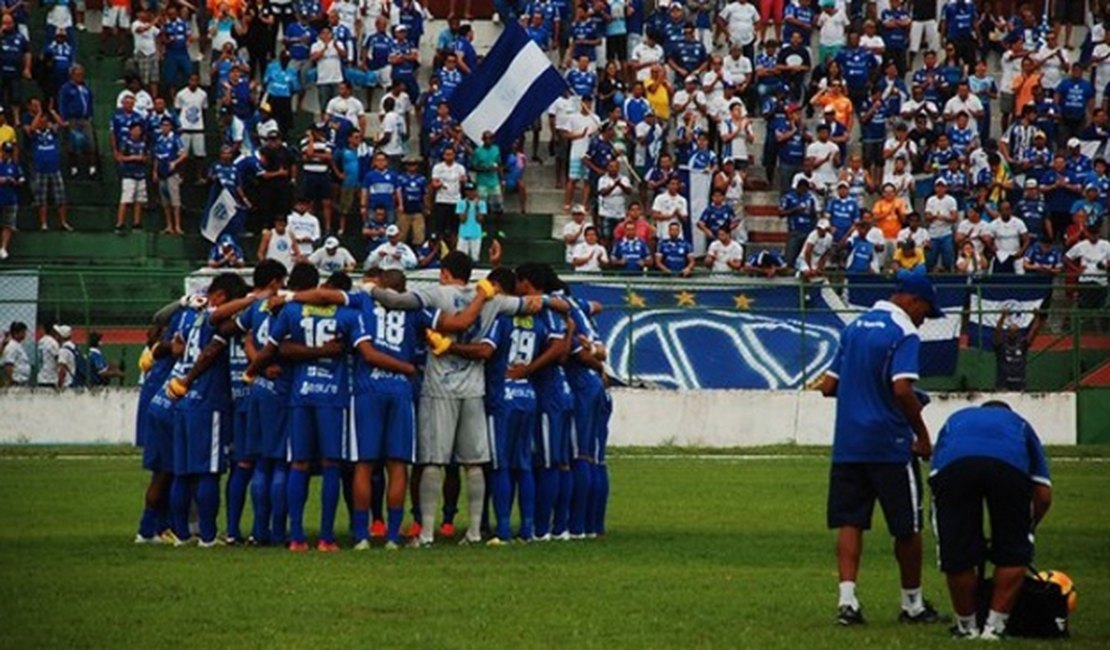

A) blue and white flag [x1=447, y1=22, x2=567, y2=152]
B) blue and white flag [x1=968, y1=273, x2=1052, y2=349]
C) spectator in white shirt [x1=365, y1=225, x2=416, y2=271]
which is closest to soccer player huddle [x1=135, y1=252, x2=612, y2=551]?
blue and white flag [x1=968, y1=273, x2=1052, y2=349]

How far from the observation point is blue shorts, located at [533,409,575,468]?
2009 cm

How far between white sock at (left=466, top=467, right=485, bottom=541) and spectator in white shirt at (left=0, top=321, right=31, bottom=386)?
14670mm

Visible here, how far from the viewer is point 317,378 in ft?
61.8

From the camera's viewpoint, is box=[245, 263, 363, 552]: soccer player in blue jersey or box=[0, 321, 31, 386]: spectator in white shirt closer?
box=[245, 263, 363, 552]: soccer player in blue jersey

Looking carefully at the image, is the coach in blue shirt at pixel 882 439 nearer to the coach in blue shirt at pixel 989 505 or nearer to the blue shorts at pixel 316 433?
Answer: the coach in blue shirt at pixel 989 505

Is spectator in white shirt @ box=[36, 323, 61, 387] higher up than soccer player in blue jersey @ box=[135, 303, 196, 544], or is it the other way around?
soccer player in blue jersey @ box=[135, 303, 196, 544]

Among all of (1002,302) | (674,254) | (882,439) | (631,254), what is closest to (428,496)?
(882,439)

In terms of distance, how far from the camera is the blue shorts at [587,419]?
67.0 feet

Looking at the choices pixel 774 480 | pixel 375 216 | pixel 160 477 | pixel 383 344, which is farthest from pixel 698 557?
pixel 375 216

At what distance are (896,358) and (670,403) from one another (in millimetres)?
18540

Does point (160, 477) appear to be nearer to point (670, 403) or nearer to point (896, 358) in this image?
point (896, 358)

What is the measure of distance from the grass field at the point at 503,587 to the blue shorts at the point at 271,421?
2.48 ft

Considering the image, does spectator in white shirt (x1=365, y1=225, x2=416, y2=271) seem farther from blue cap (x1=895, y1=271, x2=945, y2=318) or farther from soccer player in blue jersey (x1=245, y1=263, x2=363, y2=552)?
blue cap (x1=895, y1=271, x2=945, y2=318)

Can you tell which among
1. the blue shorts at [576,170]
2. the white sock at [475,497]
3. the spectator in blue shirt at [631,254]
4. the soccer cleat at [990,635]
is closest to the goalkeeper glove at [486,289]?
the white sock at [475,497]
